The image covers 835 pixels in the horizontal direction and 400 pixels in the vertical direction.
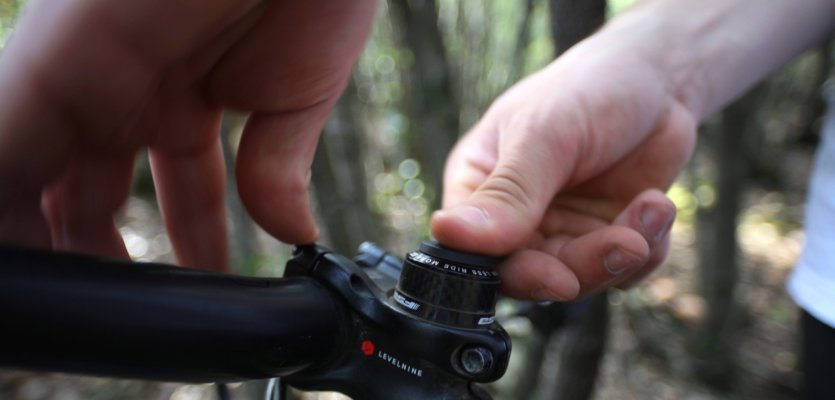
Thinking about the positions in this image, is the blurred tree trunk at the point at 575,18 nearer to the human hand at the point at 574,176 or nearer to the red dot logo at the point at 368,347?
the human hand at the point at 574,176

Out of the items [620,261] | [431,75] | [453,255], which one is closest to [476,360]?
[453,255]

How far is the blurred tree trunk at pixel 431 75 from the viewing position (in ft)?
6.48

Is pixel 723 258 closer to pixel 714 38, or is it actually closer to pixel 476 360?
pixel 714 38

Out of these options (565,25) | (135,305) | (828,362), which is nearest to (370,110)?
(565,25)

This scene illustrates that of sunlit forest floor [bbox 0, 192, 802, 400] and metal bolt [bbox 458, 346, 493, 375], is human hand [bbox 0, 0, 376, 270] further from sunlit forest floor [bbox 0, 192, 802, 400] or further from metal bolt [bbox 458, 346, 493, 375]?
sunlit forest floor [bbox 0, 192, 802, 400]

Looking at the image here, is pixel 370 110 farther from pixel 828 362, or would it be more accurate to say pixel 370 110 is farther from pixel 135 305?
pixel 135 305

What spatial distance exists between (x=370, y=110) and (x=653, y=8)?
14.5ft

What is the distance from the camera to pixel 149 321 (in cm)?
51

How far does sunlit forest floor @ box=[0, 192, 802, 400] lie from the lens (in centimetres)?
257

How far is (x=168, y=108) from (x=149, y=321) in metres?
0.40

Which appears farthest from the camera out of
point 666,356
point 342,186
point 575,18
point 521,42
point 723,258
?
point 666,356

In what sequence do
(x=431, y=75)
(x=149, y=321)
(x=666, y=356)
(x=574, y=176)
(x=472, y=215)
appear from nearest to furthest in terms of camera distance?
(x=149, y=321) < (x=472, y=215) < (x=574, y=176) < (x=431, y=75) < (x=666, y=356)

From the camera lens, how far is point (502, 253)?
785mm

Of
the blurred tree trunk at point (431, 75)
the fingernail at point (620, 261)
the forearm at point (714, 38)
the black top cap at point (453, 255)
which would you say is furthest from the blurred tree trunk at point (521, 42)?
the black top cap at point (453, 255)
